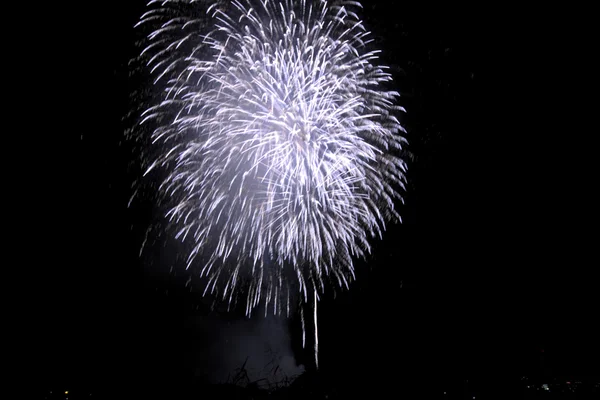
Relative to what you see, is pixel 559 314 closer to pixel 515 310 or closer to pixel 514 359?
pixel 515 310

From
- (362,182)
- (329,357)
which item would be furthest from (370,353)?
(362,182)

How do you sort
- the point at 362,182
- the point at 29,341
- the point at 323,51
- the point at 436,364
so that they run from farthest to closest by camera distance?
the point at 436,364, the point at 29,341, the point at 362,182, the point at 323,51

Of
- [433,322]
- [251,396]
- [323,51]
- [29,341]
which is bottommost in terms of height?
[251,396]

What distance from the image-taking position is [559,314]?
93.0 ft

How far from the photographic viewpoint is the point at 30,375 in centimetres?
2714

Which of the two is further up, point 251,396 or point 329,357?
point 329,357

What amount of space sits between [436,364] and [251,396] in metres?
13.1

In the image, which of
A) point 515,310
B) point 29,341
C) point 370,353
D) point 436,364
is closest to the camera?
point 29,341

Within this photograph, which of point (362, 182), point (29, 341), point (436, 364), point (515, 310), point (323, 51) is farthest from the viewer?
point (436, 364)

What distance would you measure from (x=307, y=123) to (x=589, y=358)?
25491 millimetres

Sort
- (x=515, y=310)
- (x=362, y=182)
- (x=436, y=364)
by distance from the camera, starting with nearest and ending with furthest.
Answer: (x=362, y=182), (x=515, y=310), (x=436, y=364)

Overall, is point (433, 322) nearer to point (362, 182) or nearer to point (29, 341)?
point (362, 182)

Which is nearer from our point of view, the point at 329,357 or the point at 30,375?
the point at 30,375

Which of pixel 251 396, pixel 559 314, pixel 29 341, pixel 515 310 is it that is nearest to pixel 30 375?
pixel 29 341
